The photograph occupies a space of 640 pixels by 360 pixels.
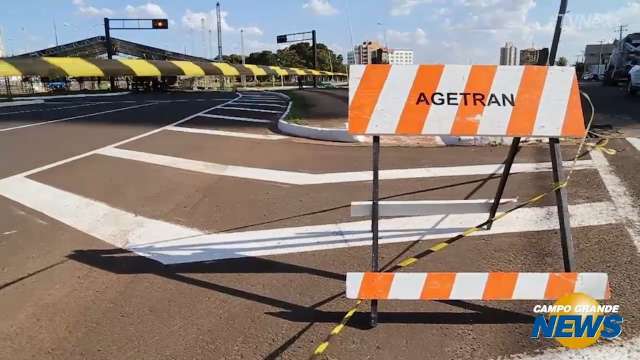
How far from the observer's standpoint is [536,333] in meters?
2.75

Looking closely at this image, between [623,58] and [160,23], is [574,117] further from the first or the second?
[160,23]

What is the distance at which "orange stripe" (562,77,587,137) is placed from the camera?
2.82 metres

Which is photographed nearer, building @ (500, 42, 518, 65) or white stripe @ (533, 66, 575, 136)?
white stripe @ (533, 66, 575, 136)

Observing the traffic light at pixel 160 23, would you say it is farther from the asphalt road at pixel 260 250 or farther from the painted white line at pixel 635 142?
the painted white line at pixel 635 142

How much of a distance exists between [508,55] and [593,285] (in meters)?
2.05

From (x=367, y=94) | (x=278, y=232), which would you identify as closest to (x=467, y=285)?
(x=367, y=94)

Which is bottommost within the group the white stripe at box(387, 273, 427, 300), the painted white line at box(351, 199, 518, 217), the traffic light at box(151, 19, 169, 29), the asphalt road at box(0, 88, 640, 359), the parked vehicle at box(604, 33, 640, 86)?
the asphalt road at box(0, 88, 640, 359)

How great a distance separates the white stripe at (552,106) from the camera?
9.29ft

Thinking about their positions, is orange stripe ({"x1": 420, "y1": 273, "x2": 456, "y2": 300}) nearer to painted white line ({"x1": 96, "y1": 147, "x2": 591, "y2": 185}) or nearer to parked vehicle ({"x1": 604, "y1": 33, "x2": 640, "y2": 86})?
painted white line ({"x1": 96, "y1": 147, "x2": 591, "y2": 185})

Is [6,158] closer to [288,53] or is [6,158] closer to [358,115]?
[358,115]

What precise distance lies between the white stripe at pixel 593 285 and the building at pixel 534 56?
151 cm

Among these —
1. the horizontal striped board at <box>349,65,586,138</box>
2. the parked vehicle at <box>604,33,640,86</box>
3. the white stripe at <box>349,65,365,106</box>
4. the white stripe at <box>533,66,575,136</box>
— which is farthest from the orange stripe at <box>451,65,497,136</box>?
the parked vehicle at <box>604,33,640,86</box>

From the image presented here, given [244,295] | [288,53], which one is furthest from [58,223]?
[288,53]

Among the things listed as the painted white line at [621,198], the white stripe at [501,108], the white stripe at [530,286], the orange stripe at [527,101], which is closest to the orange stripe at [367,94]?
the white stripe at [501,108]
